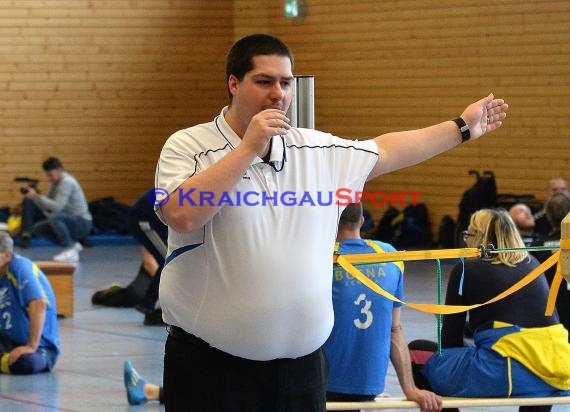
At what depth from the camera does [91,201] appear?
62.3 feet

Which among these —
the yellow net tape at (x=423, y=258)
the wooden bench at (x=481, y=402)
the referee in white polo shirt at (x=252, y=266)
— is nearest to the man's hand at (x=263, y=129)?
the referee in white polo shirt at (x=252, y=266)

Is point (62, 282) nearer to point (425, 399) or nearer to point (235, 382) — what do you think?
point (425, 399)

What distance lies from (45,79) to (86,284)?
6416mm

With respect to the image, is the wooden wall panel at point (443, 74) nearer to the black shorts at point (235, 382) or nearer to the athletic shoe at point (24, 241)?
the athletic shoe at point (24, 241)

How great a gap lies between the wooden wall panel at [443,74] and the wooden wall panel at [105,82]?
3.68 ft

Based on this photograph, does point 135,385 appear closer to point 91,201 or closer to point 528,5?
point 528,5

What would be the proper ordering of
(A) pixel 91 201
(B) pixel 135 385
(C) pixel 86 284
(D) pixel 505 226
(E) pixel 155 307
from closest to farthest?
(D) pixel 505 226 → (B) pixel 135 385 → (E) pixel 155 307 → (C) pixel 86 284 → (A) pixel 91 201

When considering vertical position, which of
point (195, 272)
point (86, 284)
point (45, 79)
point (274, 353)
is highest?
point (45, 79)

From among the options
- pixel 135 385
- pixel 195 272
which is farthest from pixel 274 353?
pixel 135 385

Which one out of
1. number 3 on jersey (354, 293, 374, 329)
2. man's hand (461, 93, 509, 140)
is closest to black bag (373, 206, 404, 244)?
number 3 on jersey (354, 293, 374, 329)

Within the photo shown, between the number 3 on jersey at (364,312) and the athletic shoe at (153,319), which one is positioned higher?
the number 3 on jersey at (364,312)

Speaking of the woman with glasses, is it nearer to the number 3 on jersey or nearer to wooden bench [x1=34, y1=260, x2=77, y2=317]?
the number 3 on jersey

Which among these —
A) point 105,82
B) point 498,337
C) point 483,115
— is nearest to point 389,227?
point 105,82

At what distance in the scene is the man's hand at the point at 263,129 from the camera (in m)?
2.98
